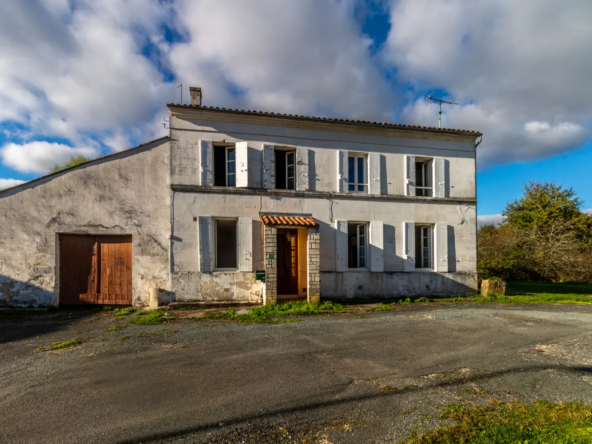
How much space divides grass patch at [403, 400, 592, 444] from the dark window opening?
7949mm

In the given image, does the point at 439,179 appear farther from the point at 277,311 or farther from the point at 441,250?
the point at 277,311

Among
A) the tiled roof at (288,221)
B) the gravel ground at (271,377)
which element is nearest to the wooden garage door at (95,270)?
the gravel ground at (271,377)

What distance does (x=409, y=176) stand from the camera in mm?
11523

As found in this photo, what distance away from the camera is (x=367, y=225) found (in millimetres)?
11180

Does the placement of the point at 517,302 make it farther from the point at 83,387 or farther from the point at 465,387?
the point at 83,387

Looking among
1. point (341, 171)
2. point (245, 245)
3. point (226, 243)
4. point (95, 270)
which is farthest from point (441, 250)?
point (95, 270)

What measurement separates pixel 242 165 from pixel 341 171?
341 cm

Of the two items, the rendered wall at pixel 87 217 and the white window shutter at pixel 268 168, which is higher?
the white window shutter at pixel 268 168

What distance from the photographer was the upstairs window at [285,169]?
35.4 ft

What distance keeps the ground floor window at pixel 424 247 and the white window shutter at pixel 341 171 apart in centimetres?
339

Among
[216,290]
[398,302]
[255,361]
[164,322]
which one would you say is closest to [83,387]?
[255,361]

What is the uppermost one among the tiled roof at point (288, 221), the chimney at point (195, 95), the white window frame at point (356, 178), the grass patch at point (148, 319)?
the chimney at point (195, 95)

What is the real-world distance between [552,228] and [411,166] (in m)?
15.8

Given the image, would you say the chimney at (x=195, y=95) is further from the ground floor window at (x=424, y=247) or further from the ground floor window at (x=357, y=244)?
the ground floor window at (x=424, y=247)
